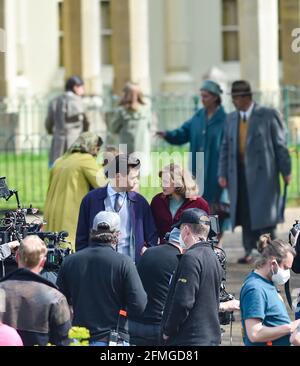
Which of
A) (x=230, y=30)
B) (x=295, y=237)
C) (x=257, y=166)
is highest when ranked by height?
(x=230, y=30)

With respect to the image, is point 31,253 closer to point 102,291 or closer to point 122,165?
point 102,291

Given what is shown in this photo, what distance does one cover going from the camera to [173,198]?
498 inches

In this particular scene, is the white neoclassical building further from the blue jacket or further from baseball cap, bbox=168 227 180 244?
baseball cap, bbox=168 227 180 244

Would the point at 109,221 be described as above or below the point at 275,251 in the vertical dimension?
above

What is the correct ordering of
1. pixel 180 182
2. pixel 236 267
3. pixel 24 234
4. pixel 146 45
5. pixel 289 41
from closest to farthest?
pixel 24 234
pixel 180 182
pixel 236 267
pixel 146 45
pixel 289 41

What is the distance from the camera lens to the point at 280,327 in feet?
32.3

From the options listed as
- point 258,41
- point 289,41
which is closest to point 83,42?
point 258,41

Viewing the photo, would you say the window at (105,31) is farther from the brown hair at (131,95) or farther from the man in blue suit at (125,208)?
the man in blue suit at (125,208)

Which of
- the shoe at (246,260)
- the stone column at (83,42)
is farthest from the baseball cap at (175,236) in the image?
the stone column at (83,42)

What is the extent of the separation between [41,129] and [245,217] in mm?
12994

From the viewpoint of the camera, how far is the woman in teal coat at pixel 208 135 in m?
16.9

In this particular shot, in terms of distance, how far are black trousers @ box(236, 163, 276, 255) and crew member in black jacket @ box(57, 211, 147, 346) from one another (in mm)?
6579

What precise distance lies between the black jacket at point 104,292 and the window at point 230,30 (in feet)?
92.1

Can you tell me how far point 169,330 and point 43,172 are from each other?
14.0m
